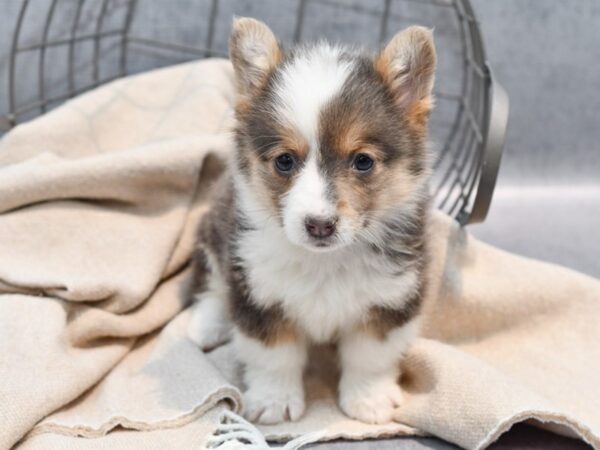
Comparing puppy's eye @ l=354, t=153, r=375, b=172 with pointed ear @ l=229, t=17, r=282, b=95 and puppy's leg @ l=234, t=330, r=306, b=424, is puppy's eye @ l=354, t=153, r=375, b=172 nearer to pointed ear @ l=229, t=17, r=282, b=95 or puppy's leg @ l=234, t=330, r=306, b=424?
pointed ear @ l=229, t=17, r=282, b=95

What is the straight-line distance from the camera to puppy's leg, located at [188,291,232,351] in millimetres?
2543

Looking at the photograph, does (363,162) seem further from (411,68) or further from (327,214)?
(411,68)

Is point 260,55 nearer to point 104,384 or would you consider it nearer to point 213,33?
point 104,384

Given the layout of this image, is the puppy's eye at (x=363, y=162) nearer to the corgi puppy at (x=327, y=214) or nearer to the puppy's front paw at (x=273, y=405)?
the corgi puppy at (x=327, y=214)

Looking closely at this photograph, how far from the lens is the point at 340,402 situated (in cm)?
227

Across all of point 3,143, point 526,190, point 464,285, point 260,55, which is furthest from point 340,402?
point 526,190

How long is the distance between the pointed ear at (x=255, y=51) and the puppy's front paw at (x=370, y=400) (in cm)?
101

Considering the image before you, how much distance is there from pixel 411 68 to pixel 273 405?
3.68 ft

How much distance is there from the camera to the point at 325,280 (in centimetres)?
210

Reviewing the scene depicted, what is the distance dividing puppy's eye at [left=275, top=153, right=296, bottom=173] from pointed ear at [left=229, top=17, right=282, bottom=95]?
285 millimetres

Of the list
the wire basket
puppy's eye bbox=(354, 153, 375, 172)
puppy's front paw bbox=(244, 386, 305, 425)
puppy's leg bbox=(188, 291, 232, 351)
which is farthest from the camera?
the wire basket

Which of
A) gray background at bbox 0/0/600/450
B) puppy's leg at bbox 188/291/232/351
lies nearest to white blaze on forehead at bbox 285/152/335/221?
puppy's leg at bbox 188/291/232/351

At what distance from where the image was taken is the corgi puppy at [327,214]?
186 centimetres

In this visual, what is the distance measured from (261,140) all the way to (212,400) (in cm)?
80
